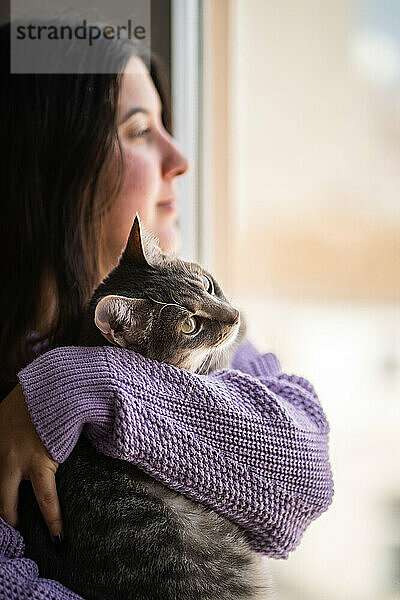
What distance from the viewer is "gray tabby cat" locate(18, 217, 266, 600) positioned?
0.66 meters

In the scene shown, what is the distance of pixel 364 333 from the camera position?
1107mm

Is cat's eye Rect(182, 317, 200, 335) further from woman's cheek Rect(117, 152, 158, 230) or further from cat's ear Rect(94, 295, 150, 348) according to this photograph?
woman's cheek Rect(117, 152, 158, 230)

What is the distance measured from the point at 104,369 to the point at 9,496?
20 cm

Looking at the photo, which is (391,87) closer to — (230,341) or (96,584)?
(230,341)

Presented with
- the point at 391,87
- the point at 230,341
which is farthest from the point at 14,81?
the point at 391,87

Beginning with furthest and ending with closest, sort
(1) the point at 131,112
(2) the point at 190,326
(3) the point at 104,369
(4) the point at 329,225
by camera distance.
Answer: (4) the point at 329,225
(1) the point at 131,112
(2) the point at 190,326
(3) the point at 104,369

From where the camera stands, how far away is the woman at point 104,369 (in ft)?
2.12

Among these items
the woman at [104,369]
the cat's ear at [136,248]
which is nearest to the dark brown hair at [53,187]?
the woman at [104,369]

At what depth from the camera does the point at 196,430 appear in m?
0.66

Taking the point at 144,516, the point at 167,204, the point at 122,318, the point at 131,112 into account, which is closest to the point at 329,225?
the point at 167,204

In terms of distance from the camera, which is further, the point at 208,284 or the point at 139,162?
the point at 139,162

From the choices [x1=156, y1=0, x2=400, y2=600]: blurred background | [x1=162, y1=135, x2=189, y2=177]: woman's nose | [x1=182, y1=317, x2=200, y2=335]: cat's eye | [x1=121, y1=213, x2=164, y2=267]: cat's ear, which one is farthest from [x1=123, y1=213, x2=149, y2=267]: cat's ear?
[x1=156, y1=0, x2=400, y2=600]: blurred background

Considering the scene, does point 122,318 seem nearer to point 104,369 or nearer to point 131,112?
point 104,369

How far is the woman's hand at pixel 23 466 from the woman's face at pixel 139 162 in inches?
13.5
